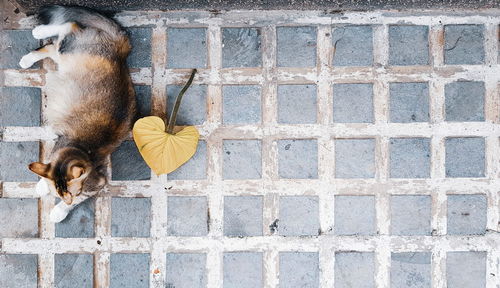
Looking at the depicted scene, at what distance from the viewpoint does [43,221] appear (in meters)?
2.25

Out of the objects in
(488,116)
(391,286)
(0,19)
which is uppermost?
(0,19)

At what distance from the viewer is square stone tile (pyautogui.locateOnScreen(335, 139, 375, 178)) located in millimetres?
2228

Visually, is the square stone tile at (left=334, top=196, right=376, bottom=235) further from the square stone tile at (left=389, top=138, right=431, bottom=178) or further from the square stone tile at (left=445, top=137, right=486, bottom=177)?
the square stone tile at (left=445, top=137, right=486, bottom=177)

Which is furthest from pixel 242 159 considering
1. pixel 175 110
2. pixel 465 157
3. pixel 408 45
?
pixel 465 157

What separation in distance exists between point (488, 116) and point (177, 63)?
1.42m

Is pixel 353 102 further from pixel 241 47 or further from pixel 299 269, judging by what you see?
pixel 299 269

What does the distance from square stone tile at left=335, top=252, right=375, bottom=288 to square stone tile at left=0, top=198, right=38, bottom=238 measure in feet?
4.56

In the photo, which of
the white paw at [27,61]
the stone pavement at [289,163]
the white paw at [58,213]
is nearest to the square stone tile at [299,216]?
the stone pavement at [289,163]

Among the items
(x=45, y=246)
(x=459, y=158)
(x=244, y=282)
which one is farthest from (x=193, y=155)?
(x=459, y=158)

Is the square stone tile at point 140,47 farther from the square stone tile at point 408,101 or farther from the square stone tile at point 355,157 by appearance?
the square stone tile at point 408,101

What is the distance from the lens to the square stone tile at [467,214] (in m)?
2.24

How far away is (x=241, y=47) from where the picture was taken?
2225mm

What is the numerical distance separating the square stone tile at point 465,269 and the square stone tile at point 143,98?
4.98 feet

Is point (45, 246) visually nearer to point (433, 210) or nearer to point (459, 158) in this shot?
point (433, 210)
